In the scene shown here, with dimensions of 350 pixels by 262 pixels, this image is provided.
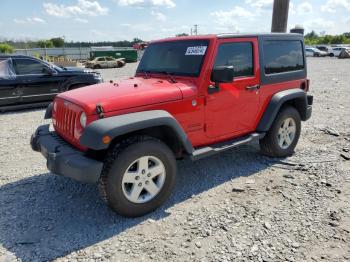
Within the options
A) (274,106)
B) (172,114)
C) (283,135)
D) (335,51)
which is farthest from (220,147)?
(335,51)

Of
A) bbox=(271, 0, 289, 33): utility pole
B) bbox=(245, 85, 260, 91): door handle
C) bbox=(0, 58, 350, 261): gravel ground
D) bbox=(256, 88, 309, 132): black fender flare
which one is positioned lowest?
bbox=(0, 58, 350, 261): gravel ground

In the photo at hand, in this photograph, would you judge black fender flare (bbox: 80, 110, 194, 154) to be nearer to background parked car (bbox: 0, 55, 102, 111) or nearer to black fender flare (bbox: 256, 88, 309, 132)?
black fender flare (bbox: 256, 88, 309, 132)

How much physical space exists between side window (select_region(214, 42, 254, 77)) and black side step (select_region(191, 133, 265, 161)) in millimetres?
904

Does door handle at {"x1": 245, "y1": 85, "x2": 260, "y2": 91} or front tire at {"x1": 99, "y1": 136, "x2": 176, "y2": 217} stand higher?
door handle at {"x1": 245, "y1": 85, "x2": 260, "y2": 91}

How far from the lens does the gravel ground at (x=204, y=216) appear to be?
2969 millimetres

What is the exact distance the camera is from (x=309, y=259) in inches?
111

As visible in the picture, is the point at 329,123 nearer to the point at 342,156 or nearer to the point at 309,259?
the point at 342,156

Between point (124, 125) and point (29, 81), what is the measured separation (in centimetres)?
671

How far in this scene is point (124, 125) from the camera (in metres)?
3.15

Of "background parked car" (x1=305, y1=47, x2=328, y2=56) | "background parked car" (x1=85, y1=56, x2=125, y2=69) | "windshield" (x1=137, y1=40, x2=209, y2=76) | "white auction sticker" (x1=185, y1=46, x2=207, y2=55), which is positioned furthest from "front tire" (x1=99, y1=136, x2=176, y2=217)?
"background parked car" (x1=305, y1=47, x2=328, y2=56)

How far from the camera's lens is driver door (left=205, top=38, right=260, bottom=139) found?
4082mm

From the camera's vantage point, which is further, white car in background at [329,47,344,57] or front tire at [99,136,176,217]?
white car in background at [329,47,344,57]

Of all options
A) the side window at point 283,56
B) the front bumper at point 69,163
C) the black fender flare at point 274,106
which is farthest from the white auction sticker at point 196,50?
the front bumper at point 69,163

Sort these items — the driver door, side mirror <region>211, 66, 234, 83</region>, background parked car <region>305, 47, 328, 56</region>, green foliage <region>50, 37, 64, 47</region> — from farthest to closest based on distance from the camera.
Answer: green foliage <region>50, 37, 64, 47</region> < background parked car <region>305, 47, 328, 56</region> < the driver door < side mirror <region>211, 66, 234, 83</region>
